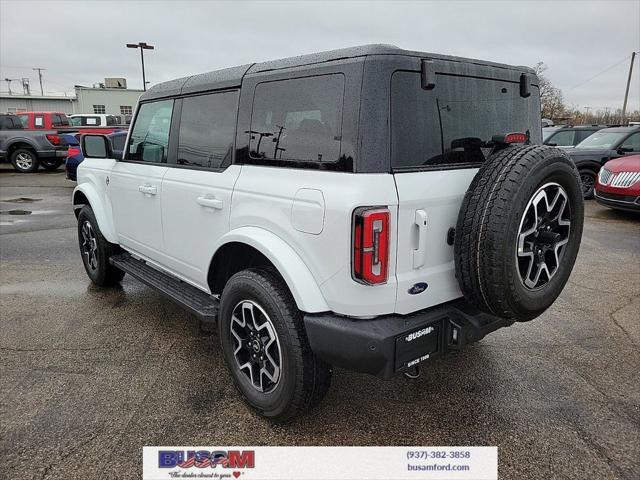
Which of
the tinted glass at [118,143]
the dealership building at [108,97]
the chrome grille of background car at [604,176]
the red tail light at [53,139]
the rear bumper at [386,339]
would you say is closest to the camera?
the rear bumper at [386,339]

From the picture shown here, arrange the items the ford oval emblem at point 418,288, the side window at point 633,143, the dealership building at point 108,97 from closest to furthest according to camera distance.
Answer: the ford oval emblem at point 418,288
the side window at point 633,143
the dealership building at point 108,97

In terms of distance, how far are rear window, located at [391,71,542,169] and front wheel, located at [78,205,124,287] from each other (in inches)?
134

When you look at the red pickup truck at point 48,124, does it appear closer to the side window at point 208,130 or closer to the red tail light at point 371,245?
the side window at point 208,130

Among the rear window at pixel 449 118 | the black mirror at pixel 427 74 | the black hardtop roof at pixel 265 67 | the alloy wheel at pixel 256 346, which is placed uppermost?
the black hardtop roof at pixel 265 67

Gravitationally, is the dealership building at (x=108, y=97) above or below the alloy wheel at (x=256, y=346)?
above

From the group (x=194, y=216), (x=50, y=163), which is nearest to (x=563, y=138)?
(x=194, y=216)

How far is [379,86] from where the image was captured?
2156 mm

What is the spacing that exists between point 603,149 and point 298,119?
10.3 metres

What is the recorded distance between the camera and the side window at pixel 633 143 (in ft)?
33.7

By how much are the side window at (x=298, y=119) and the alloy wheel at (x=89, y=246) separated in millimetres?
2809

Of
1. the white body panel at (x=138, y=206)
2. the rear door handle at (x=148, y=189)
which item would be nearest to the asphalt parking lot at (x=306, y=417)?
the white body panel at (x=138, y=206)

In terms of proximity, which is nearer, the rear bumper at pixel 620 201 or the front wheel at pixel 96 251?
the front wheel at pixel 96 251

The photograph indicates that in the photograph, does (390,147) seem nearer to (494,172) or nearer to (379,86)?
(379,86)

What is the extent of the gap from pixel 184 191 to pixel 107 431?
152 centimetres
